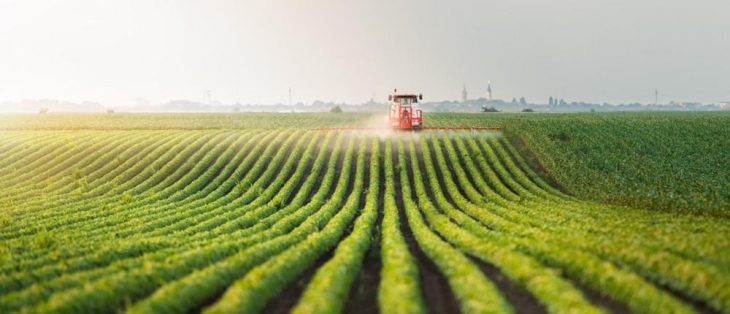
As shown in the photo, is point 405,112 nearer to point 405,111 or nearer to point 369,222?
point 405,111

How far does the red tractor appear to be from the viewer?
50.6m

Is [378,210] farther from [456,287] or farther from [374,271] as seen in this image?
[456,287]

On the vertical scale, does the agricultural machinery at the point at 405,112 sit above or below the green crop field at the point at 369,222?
above

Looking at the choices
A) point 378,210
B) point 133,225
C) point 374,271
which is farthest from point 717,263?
point 133,225

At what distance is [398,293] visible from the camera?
1080 cm

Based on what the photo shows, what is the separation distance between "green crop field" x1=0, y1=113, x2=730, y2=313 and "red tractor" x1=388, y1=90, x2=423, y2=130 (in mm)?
1847

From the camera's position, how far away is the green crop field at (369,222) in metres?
11.2

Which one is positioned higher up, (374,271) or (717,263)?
(717,263)

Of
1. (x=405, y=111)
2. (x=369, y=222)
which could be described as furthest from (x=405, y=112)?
(x=369, y=222)

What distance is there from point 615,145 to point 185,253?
41.1 meters

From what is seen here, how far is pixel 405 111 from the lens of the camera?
2026 inches

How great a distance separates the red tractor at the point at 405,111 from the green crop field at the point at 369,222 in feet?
6.06

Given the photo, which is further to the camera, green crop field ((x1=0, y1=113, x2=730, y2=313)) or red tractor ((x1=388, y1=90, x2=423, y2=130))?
red tractor ((x1=388, y1=90, x2=423, y2=130))

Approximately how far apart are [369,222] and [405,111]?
30.4 metres
